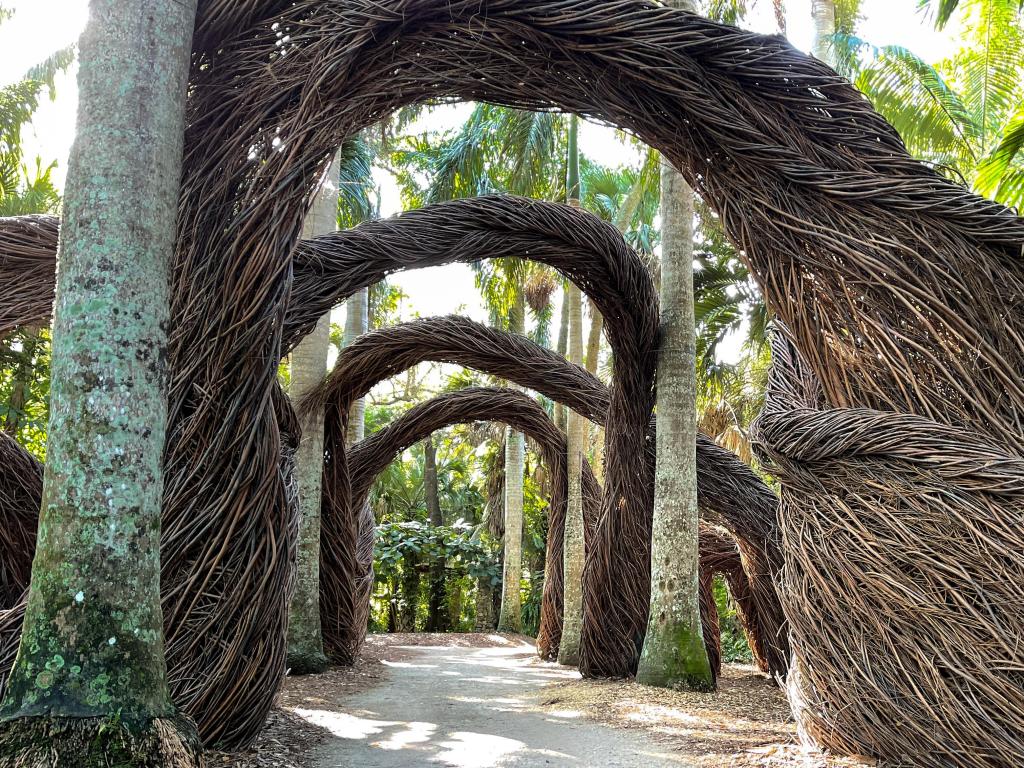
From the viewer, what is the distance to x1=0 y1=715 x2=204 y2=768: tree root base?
79.4 inches

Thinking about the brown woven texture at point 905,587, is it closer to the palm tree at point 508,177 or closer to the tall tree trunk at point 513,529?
the palm tree at point 508,177

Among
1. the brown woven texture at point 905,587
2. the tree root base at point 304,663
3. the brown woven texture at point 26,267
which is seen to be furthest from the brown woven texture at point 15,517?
the brown woven texture at point 905,587

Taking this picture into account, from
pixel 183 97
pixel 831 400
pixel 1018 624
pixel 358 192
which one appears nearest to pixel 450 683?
pixel 831 400

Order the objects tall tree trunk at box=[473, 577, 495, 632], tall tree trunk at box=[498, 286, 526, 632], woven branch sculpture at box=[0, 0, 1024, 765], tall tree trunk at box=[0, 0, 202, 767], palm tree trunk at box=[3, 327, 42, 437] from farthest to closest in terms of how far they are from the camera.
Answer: tall tree trunk at box=[473, 577, 495, 632]
tall tree trunk at box=[498, 286, 526, 632]
palm tree trunk at box=[3, 327, 42, 437]
woven branch sculpture at box=[0, 0, 1024, 765]
tall tree trunk at box=[0, 0, 202, 767]

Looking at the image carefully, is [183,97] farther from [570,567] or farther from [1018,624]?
[570,567]

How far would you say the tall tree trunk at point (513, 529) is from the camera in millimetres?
12438

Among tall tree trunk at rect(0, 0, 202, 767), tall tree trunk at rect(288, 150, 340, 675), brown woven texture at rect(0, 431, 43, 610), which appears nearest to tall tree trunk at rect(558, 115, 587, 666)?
tall tree trunk at rect(288, 150, 340, 675)

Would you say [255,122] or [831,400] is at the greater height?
[255,122]

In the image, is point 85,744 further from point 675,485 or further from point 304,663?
point 304,663

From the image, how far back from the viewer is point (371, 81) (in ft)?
11.6

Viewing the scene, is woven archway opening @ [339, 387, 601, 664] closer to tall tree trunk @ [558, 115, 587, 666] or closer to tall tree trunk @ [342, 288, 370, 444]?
tall tree trunk @ [558, 115, 587, 666]

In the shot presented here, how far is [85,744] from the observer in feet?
6.79

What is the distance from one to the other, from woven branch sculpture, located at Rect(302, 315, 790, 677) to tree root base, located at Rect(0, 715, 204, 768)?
16.1ft

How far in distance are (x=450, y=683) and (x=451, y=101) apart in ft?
16.3
